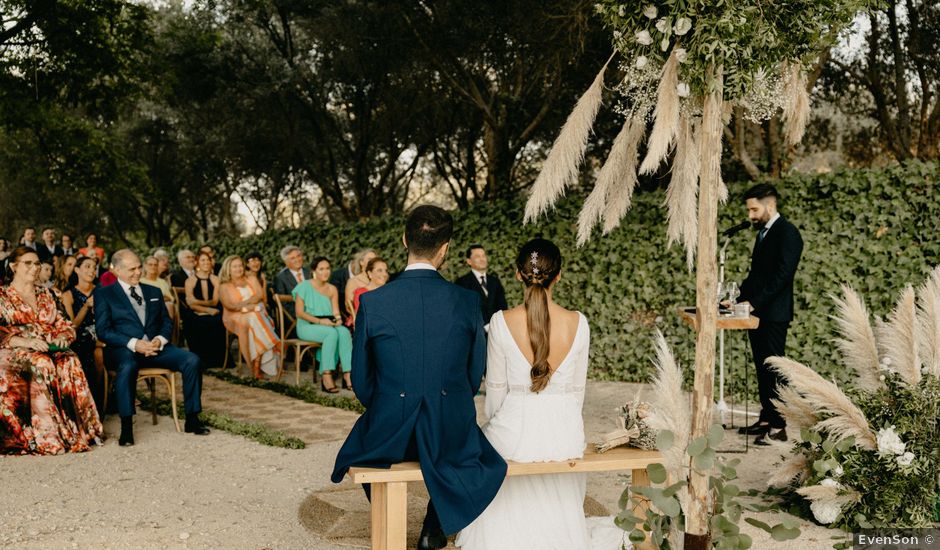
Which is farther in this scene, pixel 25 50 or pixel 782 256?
pixel 25 50

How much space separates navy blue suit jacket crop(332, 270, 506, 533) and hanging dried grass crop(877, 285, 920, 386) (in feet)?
6.73

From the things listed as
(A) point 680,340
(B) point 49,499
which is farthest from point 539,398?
(A) point 680,340

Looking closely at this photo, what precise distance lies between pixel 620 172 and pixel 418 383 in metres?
1.40

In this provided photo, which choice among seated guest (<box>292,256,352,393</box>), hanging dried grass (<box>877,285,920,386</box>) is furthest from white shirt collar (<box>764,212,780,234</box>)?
seated guest (<box>292,256,352,393</box>)

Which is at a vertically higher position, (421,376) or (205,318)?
(205,318)

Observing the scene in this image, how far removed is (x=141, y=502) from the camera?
5.00m

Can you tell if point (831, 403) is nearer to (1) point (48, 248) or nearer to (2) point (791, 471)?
(2) point (791, 471)

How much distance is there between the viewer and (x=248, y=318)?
→ 10.3m

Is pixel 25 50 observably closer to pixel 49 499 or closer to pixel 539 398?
pixel 49 499

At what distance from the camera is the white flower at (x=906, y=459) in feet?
12.6

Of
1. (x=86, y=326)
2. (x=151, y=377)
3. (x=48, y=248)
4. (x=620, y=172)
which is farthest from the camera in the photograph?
(x=48, y=248)

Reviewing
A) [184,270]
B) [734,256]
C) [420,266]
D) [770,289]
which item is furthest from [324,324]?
[420,266]

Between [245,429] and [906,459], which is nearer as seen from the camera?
[906,459]

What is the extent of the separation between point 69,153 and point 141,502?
10.9m
